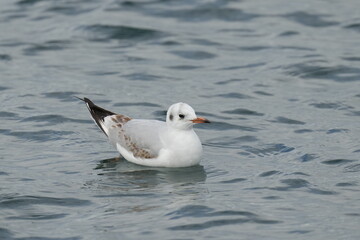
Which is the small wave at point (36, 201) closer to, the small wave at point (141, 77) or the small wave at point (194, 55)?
the small wave at point (141, 77)

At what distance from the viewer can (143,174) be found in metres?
12.3

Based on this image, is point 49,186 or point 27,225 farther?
point 49,186

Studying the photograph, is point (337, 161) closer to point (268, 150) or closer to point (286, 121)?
point (268, 150)

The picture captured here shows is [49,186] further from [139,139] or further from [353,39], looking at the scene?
[353,39]

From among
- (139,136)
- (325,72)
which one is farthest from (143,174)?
(325,72)

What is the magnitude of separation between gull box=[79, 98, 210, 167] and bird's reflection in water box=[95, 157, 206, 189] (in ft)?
0.26

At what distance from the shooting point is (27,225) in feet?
33.7

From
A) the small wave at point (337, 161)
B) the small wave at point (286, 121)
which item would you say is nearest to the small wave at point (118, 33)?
the small wave at point (286, 121)

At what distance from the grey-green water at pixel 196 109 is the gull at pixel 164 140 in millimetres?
182

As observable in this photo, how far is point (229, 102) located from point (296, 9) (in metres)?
5.41

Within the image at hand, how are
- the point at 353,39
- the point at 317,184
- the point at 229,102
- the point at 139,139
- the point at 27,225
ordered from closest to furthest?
1. the point at 27,225
2. the point at 317,184
3. the point at 139,139
4. the point at 229,102
5. the point at 353,39

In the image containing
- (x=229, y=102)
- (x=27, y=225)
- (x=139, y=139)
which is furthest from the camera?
(x=229, y=102)

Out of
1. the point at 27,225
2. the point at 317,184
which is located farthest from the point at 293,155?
the point at 27,225

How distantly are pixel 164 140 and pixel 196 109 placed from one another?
2.84 meters
